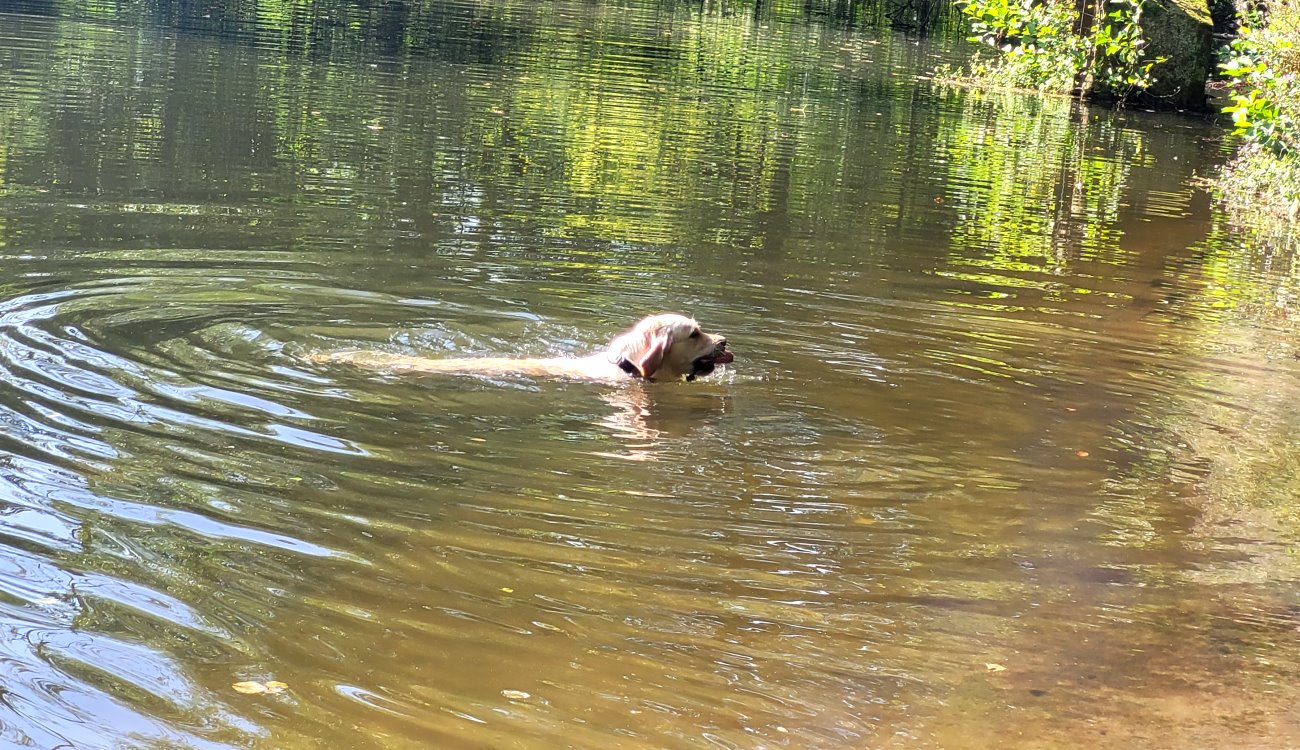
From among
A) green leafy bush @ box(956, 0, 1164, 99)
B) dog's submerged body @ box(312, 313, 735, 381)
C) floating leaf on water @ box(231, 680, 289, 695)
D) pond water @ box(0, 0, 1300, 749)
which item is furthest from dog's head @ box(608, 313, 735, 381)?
green leafy bush @ box(956, 0, 1164, 99)

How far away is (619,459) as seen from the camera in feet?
23.4

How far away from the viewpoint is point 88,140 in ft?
51.7

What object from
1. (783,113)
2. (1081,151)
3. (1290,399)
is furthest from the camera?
(783,113)

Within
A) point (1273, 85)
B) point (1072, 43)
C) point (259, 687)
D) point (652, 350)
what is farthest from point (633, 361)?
point (1072, 43)

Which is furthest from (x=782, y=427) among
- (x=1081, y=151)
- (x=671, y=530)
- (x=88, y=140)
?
(x=1081, y=151)

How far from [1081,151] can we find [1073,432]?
1487 cm

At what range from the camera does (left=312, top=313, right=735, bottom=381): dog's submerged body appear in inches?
338

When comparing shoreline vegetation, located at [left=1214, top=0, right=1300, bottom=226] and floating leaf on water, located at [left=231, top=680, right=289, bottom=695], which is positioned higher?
shoreline vegetation, located at [left=1214, top=0, right=1300, bottom=226]

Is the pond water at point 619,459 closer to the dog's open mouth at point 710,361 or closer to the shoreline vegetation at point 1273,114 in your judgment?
the dog's open mouth at point 710,361

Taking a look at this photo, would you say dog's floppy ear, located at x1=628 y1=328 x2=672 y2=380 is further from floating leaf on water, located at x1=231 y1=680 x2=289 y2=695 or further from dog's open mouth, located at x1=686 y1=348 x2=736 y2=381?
floating leaf on water, located at x1=231 y1=680 x2=289 y2=695

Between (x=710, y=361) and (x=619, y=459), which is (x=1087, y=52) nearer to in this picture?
(x=710, y=361)

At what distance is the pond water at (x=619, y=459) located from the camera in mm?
4605

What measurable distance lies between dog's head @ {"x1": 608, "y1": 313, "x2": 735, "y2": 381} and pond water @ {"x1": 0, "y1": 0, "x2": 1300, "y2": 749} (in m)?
0.16

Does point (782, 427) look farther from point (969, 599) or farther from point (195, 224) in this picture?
point (195, 224)
